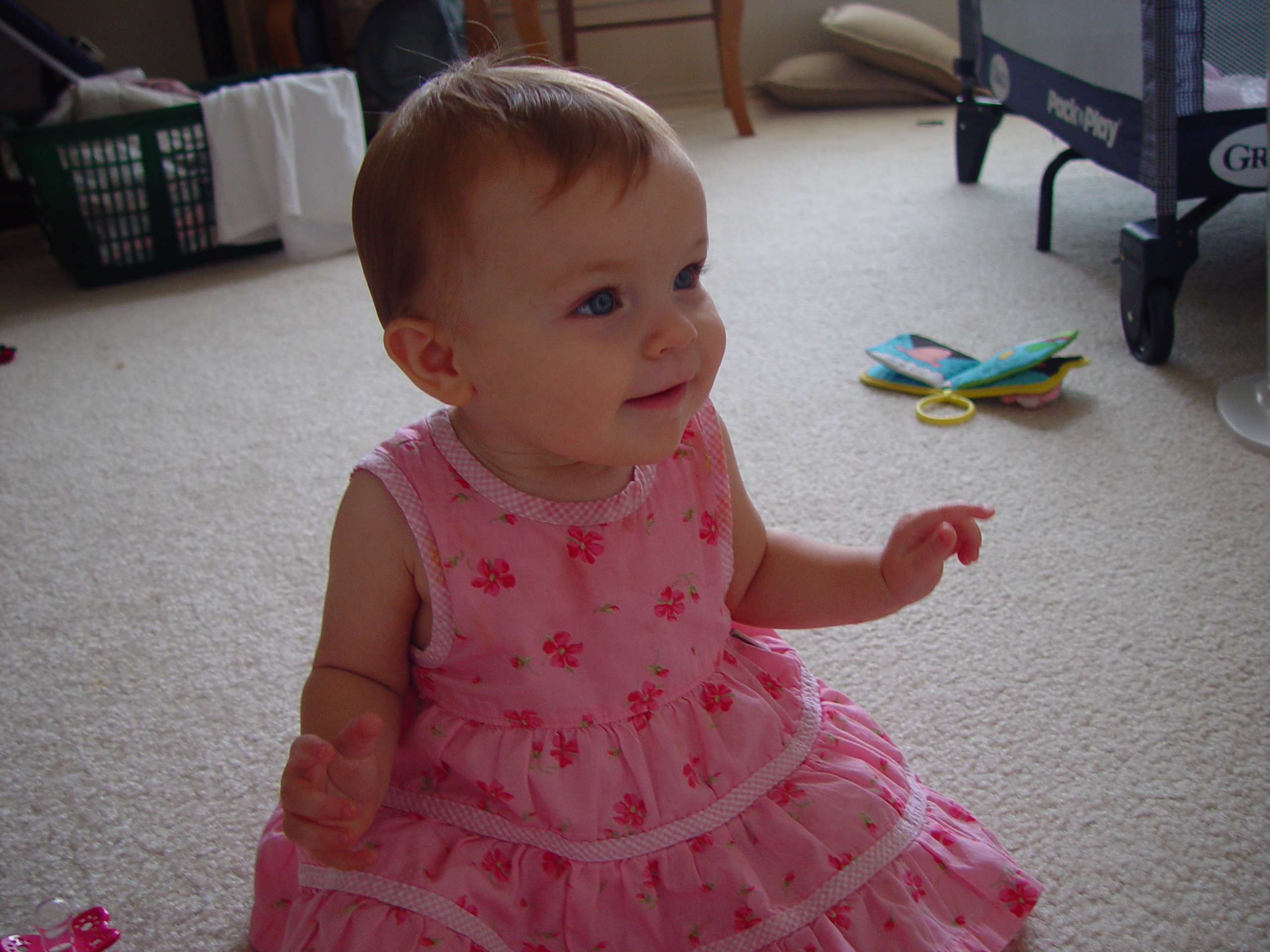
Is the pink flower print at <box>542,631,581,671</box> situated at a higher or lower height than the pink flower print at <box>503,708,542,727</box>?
higher

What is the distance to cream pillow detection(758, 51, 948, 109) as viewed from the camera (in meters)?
2.70

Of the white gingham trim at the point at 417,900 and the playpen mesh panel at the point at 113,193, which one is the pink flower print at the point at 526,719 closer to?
the white gingham trim at the point at 417,900

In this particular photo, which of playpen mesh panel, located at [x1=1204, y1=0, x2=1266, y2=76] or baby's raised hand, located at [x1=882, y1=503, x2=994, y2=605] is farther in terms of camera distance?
playpen mesh panel, located at [x1=1204, y1=0, x2=1266, y2=76]

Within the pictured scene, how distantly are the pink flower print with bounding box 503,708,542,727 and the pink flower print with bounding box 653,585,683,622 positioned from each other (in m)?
0.09

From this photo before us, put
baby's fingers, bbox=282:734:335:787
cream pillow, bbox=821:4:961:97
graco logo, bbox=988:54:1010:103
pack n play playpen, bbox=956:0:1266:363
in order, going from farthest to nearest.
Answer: cream pillow, bbox=821:4:961:97 < graco logo, bbox=988:54:1010:103 < pack n play playpen, bbox=956:0:1266:363 < baby's fingers, bbox=282:734:335:787

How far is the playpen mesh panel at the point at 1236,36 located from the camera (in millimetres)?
1131

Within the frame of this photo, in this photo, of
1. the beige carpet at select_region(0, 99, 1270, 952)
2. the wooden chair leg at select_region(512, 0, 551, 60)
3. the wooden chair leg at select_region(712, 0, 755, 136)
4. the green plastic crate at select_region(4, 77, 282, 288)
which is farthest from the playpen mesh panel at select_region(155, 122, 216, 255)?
the wooden chair leg at select_region(712, 0, 755, 136)

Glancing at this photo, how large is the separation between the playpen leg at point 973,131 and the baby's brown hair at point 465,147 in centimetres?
152

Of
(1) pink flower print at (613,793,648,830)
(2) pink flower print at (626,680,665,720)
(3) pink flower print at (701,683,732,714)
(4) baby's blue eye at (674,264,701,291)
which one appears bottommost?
(1) pink flower print at (613,793,648,830)

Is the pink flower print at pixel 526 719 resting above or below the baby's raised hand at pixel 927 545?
below

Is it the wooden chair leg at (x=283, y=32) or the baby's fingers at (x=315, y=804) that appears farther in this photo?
the wooden chair leg at (x=283, y=32)

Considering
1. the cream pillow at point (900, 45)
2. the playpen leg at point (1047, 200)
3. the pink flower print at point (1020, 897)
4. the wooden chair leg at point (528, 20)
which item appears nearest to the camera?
the pink flower print at point (1020, 897)

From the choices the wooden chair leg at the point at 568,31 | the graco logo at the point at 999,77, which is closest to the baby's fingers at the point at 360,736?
the graco logo at the point at 999,77

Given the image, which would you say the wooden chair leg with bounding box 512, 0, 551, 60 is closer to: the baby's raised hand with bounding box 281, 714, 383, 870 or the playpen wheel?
the playpen wheel
